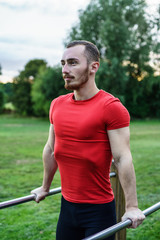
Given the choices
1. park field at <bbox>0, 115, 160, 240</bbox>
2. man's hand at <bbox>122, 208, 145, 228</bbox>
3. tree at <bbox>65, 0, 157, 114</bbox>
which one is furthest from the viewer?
tree at <bbox>65, 0, 157, 114</bbox>

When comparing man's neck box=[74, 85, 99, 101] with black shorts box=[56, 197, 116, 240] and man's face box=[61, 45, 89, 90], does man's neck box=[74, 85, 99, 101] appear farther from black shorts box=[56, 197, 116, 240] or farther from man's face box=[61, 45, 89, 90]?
black shorts box=[56, 197, 116, 240]

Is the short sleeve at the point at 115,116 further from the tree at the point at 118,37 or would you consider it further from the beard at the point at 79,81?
the tree at the point at 118,37

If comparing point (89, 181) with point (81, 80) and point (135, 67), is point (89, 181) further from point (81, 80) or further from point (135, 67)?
point (135, 67)

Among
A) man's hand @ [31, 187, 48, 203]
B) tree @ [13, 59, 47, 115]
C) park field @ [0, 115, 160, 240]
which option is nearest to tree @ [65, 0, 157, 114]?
tree @ [13, 59, 47, 115]

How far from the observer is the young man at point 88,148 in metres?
1.61

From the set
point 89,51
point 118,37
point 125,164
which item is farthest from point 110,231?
point 118,37

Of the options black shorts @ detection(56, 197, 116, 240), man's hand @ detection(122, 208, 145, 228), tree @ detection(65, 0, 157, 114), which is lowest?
black shorts @ detection(56, 197, 116, 240)

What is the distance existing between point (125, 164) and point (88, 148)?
22 cm

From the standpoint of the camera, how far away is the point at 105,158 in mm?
1689

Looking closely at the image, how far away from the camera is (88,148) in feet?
5.43

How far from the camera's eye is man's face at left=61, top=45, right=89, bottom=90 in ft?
5.56

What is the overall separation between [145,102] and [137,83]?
4820 mm

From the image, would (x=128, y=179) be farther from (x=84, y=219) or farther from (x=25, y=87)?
(x=25, y=87)

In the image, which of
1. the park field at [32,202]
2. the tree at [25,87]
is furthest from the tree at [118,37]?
the park field at [32,202]
